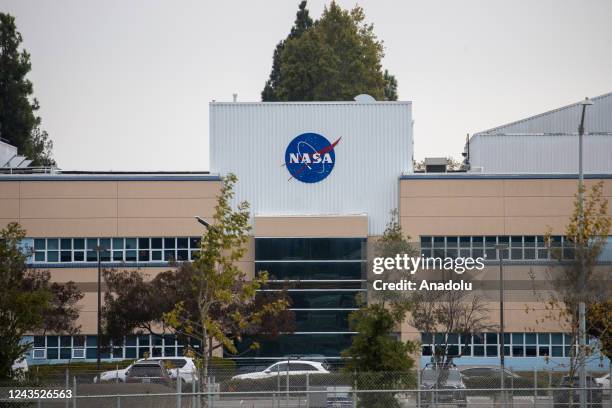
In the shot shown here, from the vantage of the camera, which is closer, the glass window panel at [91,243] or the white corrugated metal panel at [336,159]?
the glass window panel at [91,243]

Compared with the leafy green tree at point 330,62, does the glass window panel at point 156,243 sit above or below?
below

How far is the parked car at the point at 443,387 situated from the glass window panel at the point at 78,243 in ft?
79.0

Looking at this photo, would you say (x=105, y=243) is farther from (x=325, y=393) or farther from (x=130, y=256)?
(x=325, y=393)

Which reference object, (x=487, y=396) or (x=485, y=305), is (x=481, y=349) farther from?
(x=487, y=396)

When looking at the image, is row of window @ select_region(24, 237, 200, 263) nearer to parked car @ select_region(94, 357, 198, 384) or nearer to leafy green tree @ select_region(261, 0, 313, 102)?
parked car @ select_region(94, 357, 198, 384)

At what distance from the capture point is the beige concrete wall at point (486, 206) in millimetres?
56969

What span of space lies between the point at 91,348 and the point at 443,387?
1008 inches

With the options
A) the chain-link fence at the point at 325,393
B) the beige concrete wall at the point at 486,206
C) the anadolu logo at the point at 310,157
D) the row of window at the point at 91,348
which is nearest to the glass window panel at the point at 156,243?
the row of window at the point at 91,348

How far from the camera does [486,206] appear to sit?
57250mm

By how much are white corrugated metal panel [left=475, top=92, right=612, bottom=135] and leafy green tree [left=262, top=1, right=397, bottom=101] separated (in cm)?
2221

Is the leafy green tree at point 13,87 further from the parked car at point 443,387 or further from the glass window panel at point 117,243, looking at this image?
the parked car at point 443,387

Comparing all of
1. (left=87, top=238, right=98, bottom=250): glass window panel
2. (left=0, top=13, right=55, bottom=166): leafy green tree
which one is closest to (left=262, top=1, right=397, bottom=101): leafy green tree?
(left=0, top=13, right=55, bottom=166): leafy green tree

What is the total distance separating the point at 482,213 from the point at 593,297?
24.3 m

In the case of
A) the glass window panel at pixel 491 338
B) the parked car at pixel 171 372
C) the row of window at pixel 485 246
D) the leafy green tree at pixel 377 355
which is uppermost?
the row of window at pixel 485 246
